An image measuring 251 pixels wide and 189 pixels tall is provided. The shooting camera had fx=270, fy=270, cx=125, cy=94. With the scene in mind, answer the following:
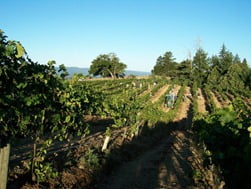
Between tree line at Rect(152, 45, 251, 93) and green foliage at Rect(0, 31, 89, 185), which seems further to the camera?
tree line at Rect(152, 45, 251, 93)

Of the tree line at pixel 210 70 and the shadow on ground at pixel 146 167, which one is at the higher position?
the tree line at pixel 210 70

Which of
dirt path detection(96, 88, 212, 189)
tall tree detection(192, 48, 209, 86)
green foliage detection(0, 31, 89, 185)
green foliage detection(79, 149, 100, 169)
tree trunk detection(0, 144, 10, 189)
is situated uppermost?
tall tree detection(192, 48, 209, 86)

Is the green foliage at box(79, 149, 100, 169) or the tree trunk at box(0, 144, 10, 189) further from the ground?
the tree trunk at box(0, 144, 10, 189)

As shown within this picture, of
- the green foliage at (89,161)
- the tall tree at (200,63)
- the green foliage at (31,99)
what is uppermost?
the tall tree at (200,63)

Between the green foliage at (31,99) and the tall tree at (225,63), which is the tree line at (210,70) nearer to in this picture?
the tall tree at (225,63)

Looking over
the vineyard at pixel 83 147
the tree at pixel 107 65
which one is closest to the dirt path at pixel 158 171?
the vineyard at pixel 83 147

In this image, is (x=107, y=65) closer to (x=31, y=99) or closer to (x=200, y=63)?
(x=200, y=63)

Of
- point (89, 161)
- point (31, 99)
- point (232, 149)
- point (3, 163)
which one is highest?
point (31, 99)

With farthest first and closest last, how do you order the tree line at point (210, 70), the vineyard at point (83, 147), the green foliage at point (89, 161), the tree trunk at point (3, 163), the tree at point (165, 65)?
the tree at point (165, 65)
the tree line at point (210, 70)
the green foliage at point (89, 161)
the tree trunk at point (3, 163)
the vineyard at point (83, 147)

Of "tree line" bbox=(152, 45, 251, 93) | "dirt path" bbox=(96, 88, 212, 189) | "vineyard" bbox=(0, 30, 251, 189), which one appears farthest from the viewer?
"tree line" bbox=(152, 45, 251, 93)

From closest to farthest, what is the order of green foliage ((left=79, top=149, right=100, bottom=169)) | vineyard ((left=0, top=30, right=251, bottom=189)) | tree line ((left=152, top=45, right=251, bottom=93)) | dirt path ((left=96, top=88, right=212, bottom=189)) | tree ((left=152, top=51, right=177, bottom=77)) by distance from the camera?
vineyard ((left=0, top=30, right=251, bottom=189)), dirt path ((left=96, top=88, right=212, bottom=189)), green foliage ((left=79, top=149, right=100, bottom=169)), tree line ((left=152, top=45, right=251, bottom=93)), tree ((left=152, top=51, right=177, bottom=77))

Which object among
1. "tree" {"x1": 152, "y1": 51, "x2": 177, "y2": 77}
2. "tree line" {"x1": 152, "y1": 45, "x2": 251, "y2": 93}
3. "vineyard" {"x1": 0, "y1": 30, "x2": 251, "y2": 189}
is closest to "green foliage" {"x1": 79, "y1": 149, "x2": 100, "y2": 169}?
"vineyard" {"x1": 0, "y1": 30, "x2": 251, "y2": 189}

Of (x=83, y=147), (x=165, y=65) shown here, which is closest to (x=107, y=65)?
(x=165, y=65)

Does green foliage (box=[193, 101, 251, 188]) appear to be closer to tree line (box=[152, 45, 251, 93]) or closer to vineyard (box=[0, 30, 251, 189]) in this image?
vineyard (box=[0, 30, 251, 189])
